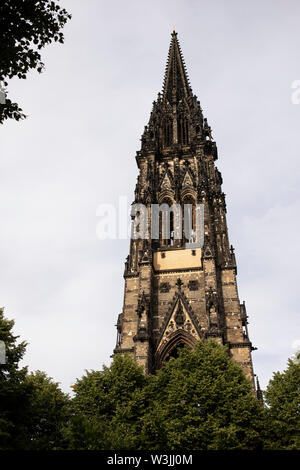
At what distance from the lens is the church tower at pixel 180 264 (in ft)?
74.1

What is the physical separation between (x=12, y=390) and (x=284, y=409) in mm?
9892

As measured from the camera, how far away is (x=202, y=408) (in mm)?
15391

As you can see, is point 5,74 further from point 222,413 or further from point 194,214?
point 194,214

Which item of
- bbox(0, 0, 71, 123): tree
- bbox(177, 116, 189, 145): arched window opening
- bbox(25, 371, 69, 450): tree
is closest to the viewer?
bbox(0, 0, 71, 123): tree

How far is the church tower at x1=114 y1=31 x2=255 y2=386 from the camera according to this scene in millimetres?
22578

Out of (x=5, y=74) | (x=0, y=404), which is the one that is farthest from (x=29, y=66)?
(x=0, y=404)

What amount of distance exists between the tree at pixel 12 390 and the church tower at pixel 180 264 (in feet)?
23.8

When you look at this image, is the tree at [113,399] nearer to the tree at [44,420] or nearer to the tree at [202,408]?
the tree at [202,408]

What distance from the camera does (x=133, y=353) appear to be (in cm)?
2239

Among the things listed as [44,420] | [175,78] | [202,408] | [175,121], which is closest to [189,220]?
[175,121]

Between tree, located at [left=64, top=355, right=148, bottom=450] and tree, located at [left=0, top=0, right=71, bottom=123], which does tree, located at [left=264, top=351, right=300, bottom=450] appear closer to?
tree, located at [left=64, top=355, right=148, bottom=450]

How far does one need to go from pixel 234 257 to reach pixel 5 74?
20.3m

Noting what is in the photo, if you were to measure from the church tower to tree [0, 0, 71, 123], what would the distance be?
16016mm

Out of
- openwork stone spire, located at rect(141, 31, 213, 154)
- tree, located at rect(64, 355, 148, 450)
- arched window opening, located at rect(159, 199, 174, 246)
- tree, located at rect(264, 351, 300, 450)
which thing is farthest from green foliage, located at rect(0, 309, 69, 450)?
openwork stone spire, located at rect(141, 31, 213, 154)
